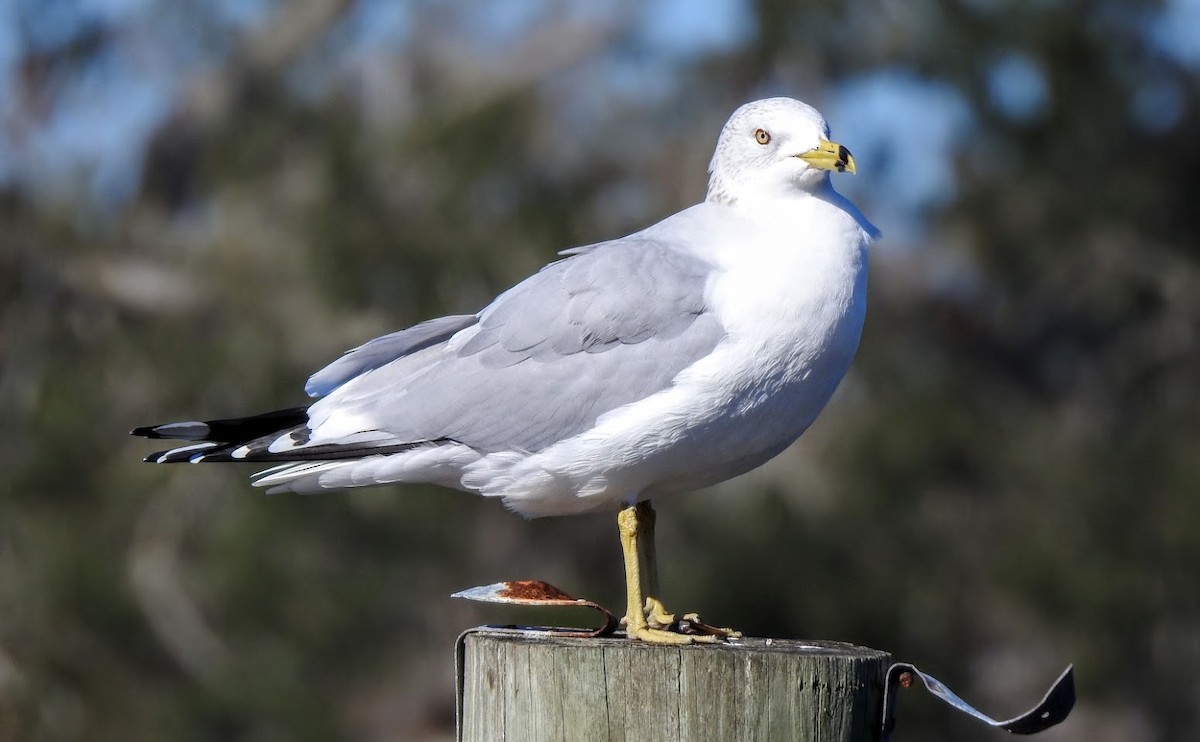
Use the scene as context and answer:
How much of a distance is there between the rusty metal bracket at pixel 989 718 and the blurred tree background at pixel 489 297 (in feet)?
10.1

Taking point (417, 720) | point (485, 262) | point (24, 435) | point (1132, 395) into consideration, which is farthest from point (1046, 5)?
point (24, 435)

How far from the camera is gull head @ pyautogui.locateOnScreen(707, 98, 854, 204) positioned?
2.62 meters

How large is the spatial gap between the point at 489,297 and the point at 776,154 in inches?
110

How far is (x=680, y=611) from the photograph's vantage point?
5160 mm

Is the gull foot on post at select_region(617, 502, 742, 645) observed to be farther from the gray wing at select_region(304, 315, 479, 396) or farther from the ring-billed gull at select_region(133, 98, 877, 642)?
the gray wing at select_region(304, 315, 479, 396)

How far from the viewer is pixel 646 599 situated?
2766 mm

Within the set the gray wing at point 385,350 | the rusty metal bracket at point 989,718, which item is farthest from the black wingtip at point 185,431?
the rusty metal bracket at point 989,718

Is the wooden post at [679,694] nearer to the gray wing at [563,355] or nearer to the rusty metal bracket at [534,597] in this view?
the rusty metal bracket at [534,597]

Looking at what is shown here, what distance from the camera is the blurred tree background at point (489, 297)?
5.50 metres

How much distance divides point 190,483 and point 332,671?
3.30ft

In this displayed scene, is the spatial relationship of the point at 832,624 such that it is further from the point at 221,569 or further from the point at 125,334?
the point at 125,334

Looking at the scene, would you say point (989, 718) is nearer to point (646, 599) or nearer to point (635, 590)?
point (635, 590)

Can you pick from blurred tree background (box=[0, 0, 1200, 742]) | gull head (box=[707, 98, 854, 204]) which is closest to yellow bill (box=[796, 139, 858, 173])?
gull head (box=[707, 98, 854, 204])

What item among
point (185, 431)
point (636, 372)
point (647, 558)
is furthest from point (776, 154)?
point (185, 431)
